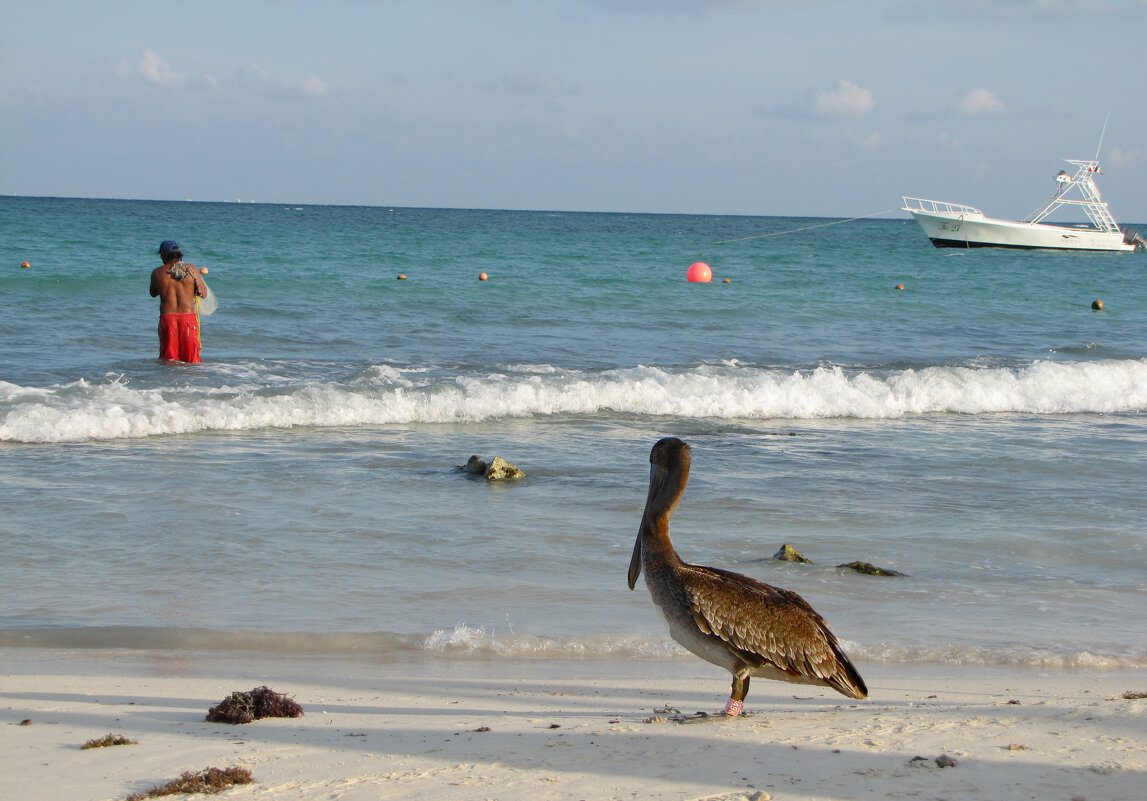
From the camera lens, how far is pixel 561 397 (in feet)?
44.1

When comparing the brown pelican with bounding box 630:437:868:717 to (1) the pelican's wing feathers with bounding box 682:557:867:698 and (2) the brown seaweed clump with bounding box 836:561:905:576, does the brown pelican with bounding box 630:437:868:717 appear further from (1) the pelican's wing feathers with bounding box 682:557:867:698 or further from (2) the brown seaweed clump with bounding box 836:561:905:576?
(2) the brown seaweed clump with bounding box 836:561:905:576

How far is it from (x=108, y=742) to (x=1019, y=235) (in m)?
51.9

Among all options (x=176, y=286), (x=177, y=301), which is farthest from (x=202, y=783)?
(x=177, y=301)

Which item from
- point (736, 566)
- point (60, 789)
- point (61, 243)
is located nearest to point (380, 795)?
point (60, 789)

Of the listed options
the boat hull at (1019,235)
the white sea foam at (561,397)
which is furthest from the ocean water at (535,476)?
the boat hull at (1019,235)

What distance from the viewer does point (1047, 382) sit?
1545cm

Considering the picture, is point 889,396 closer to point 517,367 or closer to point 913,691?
point 517,367

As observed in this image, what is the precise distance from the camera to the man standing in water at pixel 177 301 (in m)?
13.9

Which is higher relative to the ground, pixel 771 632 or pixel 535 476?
pixel 535 476

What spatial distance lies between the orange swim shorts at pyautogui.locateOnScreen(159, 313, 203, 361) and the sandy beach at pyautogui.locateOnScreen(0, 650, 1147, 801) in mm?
9992

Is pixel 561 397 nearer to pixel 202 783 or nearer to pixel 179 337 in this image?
pixel 179 337

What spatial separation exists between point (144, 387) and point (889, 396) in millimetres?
9664

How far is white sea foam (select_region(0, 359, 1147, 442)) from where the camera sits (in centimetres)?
1136

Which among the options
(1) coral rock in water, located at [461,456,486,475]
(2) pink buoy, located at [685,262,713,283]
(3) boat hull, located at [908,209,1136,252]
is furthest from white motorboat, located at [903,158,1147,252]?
(1) coral rock in water, located at [461,456,486,475]
